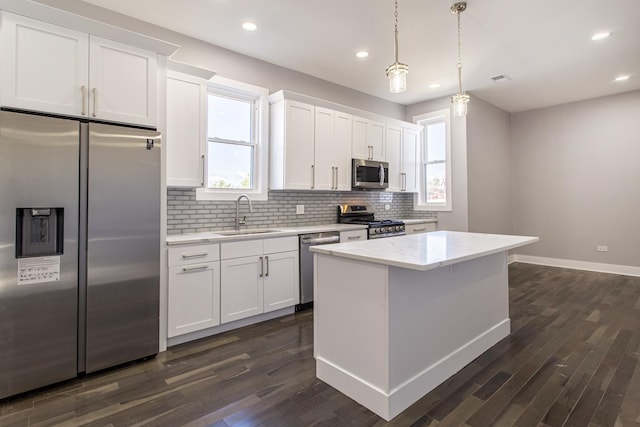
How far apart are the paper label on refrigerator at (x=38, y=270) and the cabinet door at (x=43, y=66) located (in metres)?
0.97

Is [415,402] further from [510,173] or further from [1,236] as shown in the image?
[510,173]

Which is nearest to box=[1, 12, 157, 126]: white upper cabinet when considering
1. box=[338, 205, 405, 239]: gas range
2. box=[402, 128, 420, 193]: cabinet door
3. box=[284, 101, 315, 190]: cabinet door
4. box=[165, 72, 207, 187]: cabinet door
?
box=[165, 72, 207, 187]: cabinet door

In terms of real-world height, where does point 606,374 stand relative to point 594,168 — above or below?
below

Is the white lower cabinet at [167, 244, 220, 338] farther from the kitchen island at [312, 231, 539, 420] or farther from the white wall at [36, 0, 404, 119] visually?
the white wall at [36, 0, 404, 119]

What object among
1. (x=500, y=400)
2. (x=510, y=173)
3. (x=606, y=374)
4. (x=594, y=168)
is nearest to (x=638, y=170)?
(x=594, y=168)

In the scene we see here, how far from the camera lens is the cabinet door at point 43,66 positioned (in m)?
2.07

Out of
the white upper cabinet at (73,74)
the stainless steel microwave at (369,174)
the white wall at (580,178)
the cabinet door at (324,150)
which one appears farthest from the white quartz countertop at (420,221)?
the white upper cabinet at (73,74)

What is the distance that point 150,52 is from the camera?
2.61 meters

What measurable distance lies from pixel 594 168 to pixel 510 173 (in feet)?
4.09

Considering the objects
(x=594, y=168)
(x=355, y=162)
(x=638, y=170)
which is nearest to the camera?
(x=355, y=162)

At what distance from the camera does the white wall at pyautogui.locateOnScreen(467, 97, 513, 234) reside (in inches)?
207

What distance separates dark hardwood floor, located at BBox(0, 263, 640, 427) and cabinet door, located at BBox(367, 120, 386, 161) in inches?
111

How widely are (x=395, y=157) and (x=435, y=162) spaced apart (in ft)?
2.77

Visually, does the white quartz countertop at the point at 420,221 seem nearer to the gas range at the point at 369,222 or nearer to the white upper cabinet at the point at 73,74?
the gas range at the point at 369,222
